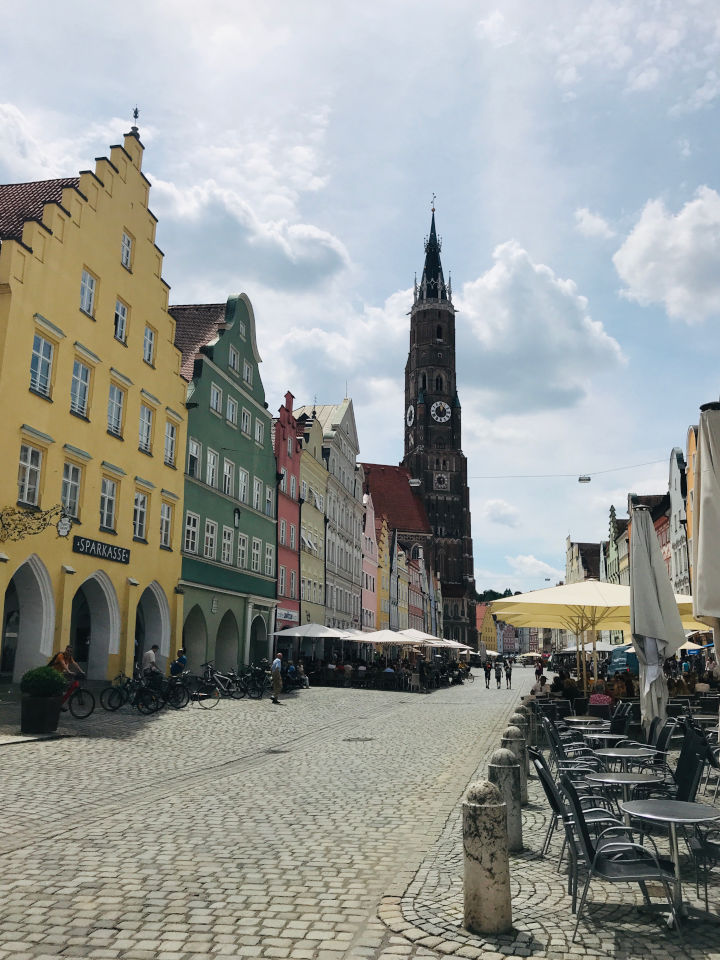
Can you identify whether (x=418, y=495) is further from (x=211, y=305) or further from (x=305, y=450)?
(x=211, y=305)

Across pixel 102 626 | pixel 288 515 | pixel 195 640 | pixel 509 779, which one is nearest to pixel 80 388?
pixel 102 626

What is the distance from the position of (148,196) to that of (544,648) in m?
139

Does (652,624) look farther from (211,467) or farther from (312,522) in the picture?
(312,522)

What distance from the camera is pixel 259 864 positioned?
6621 mm

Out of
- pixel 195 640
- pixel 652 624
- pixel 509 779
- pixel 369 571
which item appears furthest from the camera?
pixel 369 571

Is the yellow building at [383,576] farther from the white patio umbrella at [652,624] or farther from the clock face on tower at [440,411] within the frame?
the white patio umbrella at [652,624]

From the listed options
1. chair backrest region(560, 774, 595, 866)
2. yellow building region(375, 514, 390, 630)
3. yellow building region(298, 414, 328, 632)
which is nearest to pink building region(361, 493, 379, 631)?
yellow building region(375, 514, 390, 630)

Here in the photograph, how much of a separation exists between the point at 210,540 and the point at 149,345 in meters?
8.00

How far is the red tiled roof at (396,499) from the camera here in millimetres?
115875

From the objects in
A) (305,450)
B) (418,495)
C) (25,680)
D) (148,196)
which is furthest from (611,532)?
(25,680)

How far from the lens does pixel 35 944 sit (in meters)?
4.82

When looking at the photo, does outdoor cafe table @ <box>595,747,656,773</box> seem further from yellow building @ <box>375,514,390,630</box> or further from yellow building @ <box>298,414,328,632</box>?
yellow building @ <box>375,514,390,630</box>

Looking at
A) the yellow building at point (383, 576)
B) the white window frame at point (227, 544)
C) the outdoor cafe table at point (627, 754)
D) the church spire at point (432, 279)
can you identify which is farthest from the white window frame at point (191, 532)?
the church spire at point (432, 279)

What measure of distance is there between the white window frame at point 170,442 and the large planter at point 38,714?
1414 cm
